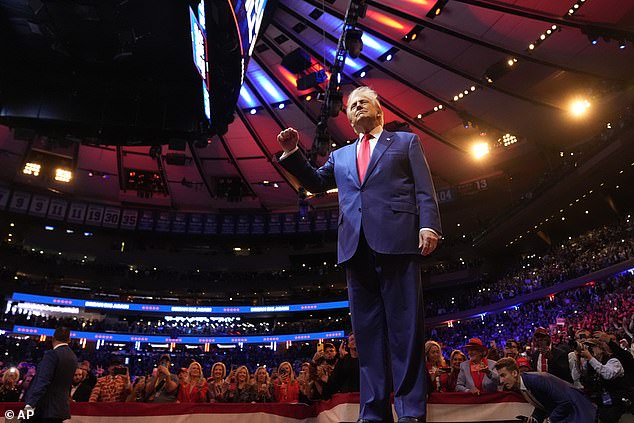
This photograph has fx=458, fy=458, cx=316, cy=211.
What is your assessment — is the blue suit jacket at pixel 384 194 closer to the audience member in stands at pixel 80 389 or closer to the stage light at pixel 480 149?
the audience member in stands at pixel 80 389

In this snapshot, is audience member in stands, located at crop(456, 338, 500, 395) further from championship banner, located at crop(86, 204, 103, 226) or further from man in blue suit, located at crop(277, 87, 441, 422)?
championship banner, located at crop(86, 204, 103, 226)

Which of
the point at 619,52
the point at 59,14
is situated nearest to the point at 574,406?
the point at 59,14

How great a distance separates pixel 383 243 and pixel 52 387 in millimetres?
4049

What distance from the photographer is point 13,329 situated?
26.1 m

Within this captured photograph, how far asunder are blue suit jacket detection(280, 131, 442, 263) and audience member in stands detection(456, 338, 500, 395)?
4.14 m

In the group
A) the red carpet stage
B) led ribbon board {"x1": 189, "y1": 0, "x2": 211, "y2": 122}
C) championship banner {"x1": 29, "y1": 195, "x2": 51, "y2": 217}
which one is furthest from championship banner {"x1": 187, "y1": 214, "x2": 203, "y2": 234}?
the red carpet stage

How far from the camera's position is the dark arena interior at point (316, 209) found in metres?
4.07

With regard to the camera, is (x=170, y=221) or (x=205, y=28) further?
(x=170, y=221)

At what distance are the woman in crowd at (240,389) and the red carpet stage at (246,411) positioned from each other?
84.3 inches

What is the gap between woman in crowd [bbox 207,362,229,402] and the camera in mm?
6832

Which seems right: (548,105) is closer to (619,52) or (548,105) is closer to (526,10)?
(619,52)

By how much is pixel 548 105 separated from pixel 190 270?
1029 inches

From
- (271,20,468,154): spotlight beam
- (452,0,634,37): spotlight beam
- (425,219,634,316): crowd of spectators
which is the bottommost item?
(425,219,634,316): crowd of spectators

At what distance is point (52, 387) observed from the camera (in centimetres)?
452
